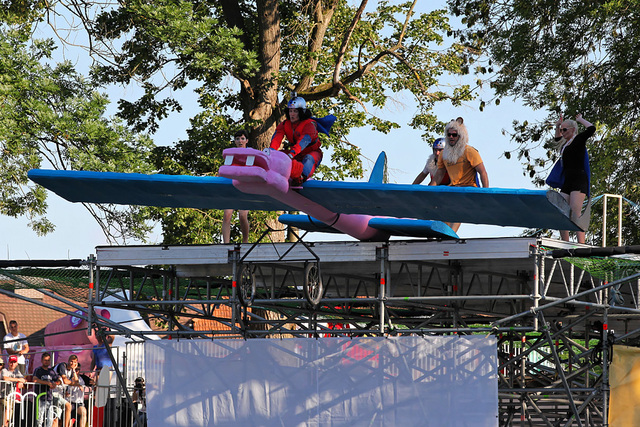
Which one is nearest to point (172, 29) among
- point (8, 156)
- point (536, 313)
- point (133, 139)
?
point (133, 139)

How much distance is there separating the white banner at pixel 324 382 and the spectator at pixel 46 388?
4.20m

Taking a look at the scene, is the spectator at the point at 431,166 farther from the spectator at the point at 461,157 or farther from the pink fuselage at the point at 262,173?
the pink fuselage at the point at 262,173

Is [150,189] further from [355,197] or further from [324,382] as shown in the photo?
[324,382]

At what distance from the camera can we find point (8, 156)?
2103 cm

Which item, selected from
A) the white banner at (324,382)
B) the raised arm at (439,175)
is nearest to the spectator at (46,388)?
the white banner at (324,382)

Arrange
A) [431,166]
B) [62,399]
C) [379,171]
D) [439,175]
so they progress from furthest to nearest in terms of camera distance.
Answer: [62,399] → [431,166] → [379,171] → [439,175]

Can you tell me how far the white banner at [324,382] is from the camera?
1234 cm

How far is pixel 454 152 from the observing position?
1305 cm

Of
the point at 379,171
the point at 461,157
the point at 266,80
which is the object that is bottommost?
the point at 379,171

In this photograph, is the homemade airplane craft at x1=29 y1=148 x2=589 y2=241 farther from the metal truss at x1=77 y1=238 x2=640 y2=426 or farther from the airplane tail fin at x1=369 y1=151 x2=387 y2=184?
the airplane tail fin at x1=369 y1=151 x2=387 y2=184

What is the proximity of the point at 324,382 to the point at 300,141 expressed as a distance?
3.66m

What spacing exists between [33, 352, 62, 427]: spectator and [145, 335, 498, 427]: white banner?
420cm

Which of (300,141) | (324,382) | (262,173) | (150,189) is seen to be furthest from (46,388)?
(262,173)

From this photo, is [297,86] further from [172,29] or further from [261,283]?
[261,283]
